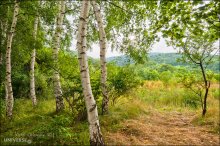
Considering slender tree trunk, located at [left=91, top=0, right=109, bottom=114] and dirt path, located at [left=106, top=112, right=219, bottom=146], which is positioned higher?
slender tree trunk, located at [left=91, top=0, right=109, bottom=114]

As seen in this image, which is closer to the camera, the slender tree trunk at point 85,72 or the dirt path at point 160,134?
the slender tree trunk at point 85,72

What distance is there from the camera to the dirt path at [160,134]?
22.9 feet

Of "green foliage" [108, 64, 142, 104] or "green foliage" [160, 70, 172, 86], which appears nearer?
"green foliage" [108, 64, 142, 104]

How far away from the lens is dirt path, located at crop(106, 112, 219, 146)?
22.9ft

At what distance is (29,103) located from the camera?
1238 cm

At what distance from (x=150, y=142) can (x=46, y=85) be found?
845cm

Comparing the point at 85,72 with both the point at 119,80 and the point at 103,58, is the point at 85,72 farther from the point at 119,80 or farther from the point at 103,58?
the point at 119,80

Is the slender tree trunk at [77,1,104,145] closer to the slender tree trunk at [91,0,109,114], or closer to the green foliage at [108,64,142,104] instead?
the slender tree trunk at [91,0,109,114]

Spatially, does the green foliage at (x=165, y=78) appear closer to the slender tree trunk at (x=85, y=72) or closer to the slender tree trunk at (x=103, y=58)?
the slender tree trunk at (x=103, y=58)

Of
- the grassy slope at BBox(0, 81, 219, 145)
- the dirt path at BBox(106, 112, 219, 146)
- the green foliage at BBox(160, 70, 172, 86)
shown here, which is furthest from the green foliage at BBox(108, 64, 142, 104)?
the green foliage at BBox(160, 70, 172, 86)

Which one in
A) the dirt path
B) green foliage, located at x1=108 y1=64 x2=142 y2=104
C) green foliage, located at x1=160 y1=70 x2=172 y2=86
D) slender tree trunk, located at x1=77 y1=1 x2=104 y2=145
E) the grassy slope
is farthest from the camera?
green foliage, located at x1=160 y1=70 x2=172 y2=86

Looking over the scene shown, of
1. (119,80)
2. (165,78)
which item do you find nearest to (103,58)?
(119,80)

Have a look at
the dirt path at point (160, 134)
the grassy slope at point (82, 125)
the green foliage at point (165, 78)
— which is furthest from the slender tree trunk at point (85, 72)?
the green foliage at point (165, 78)

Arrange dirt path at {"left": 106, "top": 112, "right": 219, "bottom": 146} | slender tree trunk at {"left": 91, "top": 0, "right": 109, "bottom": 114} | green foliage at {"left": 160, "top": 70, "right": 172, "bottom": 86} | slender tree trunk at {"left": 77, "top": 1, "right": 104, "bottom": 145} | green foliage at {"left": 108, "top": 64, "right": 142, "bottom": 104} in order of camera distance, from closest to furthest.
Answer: slender tree trunk at {"left": 77, "top": 1, "right": 104, "bottom": 145}
dirt path at {"left": 106, "top": 112, "right": 219, "bottom": 146}
slender tree trunk at {"left": 91, "top": 0, "right": 109, "bottom": 114}
green foliage at {"left": 108, "top": 64, "right": 142, "bottom": 104}
green foliage at {"left": 160, "top": 70, "right": 172, "bottom": 86}
